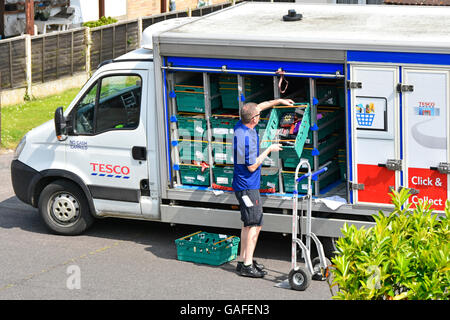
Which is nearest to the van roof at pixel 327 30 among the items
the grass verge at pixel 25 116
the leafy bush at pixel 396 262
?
the leafy bush at pixel 396 262

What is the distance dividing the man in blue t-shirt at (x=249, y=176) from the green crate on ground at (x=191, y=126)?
0.88 meters

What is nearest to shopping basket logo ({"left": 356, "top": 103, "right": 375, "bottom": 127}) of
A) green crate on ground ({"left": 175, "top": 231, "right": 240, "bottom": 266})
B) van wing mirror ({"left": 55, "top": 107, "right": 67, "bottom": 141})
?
green crate on ground ({"left": 175, "top": 231, "right": 240, "bottom": 266})

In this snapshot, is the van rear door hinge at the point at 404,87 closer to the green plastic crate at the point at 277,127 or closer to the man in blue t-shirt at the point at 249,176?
the green plastic crate at the point at 277,127

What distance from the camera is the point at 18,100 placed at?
66.6 ft

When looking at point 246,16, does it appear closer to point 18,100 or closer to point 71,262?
point 71,262

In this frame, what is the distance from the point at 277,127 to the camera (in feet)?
31.9

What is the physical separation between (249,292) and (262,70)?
8.08ft

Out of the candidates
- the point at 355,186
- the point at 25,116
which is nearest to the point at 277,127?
the point at 355,186

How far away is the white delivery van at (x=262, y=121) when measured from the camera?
8906mm

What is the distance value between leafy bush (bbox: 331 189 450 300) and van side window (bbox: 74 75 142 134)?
5.06 meters

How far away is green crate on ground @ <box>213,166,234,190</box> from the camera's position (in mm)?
9992

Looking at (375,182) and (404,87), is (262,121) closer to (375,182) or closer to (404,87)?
(375,182)

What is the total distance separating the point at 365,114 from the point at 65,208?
4.10 meters
